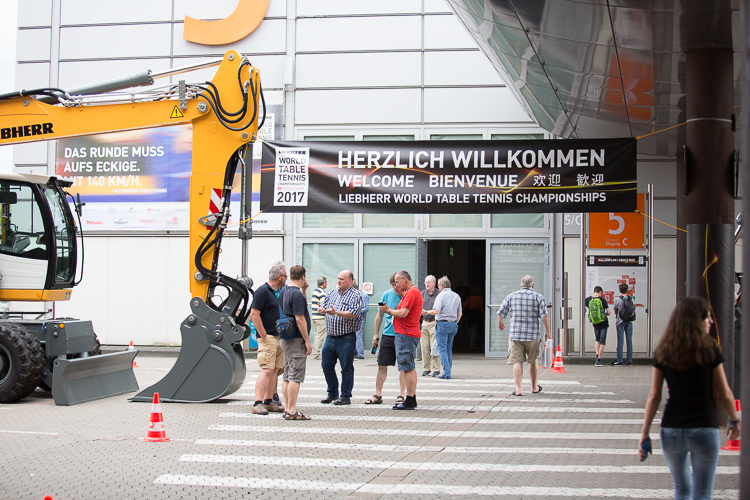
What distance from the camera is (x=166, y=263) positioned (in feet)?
68.7

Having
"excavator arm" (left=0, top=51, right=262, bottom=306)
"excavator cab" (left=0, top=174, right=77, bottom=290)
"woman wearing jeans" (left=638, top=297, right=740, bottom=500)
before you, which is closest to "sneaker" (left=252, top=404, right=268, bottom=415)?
"excavator arm" (left=0, top=51, right=262, bottom=306)

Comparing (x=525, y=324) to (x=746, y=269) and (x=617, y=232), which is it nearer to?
(x=617, y=232)

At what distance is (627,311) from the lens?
1773cm

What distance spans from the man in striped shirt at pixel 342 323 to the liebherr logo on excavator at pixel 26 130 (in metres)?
5.10

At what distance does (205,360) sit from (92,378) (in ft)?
7.14

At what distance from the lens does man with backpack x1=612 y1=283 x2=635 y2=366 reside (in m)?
17.8

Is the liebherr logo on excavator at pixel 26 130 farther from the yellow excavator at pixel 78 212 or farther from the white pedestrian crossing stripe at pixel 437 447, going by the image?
the white pedestrian crossing stripe at pixel 437 447

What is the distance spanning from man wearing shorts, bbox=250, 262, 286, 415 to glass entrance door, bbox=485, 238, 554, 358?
9.97m

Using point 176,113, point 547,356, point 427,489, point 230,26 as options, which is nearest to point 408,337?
point 427,489

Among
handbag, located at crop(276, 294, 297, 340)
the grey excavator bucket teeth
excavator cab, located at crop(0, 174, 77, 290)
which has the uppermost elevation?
excavator cab, located at crop(0, 174, 77, 290)

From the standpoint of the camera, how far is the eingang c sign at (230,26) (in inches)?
827

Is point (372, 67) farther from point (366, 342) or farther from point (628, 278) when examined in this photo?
point (628, 278)

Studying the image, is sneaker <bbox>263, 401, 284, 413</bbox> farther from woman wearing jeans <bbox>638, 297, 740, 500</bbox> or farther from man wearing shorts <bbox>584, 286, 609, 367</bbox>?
man wearing shorts <bbox>584, 286, 609, 367</bbox>

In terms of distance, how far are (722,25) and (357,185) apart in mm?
5327
